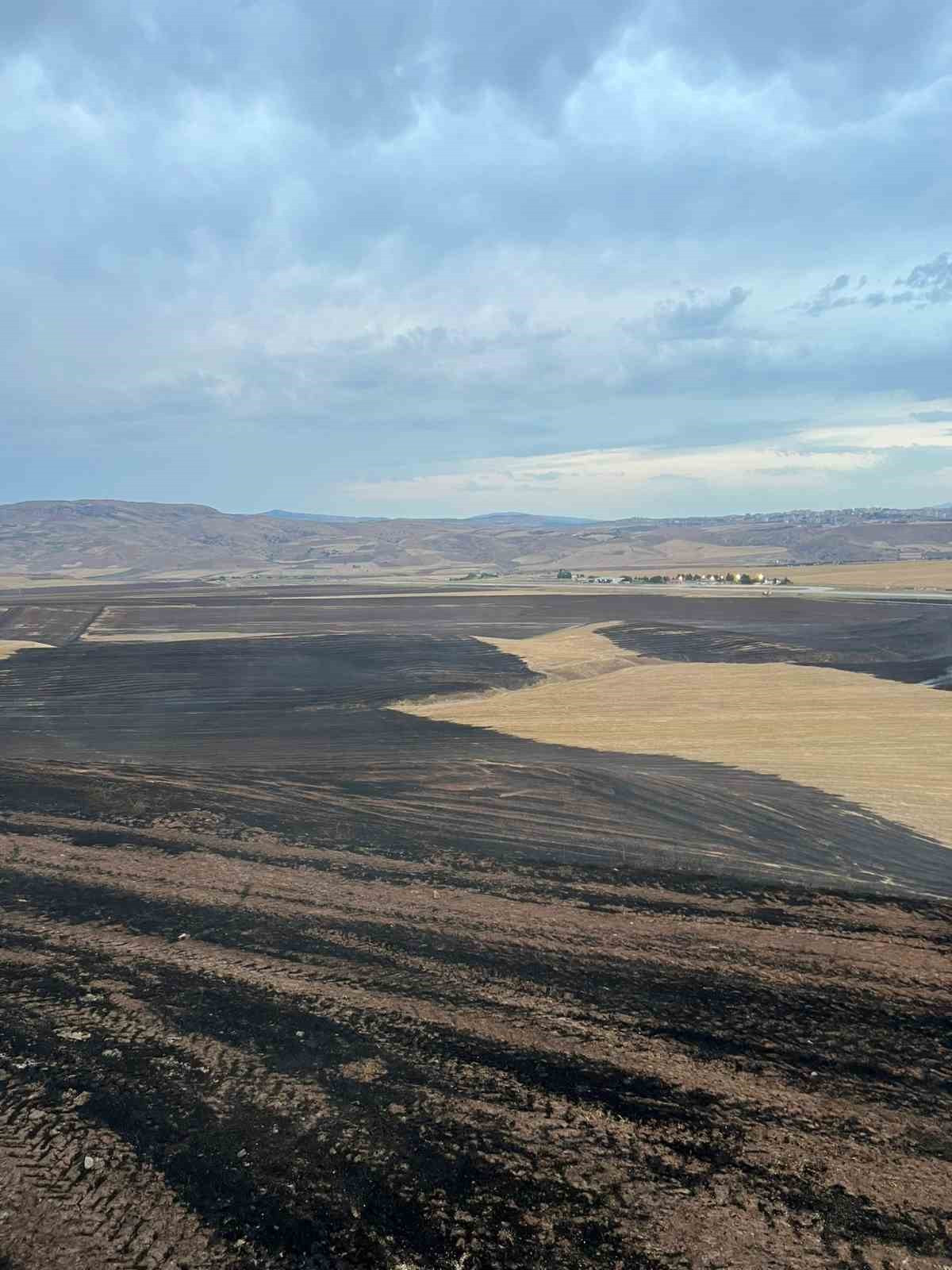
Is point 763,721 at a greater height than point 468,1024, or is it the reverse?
point 468,1024

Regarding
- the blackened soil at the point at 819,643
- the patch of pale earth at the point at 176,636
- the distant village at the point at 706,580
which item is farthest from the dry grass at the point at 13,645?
the distant village at the point at 706,580

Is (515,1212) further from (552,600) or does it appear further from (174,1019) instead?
(552,600)

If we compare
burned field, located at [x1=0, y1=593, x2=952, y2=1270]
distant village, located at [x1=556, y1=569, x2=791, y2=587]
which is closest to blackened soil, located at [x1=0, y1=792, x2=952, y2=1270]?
burned field, located at [x1=0, y1=593, x2=952, y2=1270]

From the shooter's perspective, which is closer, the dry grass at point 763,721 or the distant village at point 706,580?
the dry grass at point 763,721

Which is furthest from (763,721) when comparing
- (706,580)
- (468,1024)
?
(706,580)

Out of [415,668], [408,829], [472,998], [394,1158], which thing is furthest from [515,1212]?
[415,668]

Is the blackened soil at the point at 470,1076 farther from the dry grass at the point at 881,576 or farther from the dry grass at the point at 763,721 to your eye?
the dry grass at the point at 881,576

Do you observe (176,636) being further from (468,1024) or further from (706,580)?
(706,580)
